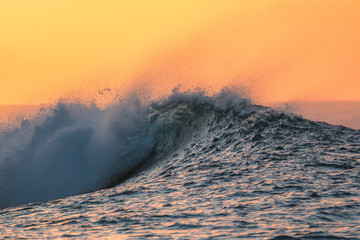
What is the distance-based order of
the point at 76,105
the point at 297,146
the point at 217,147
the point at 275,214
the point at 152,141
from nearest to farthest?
1. the point at 275,214
2. the point at 297,146
3. the point at 217,147
4. the point at 152,141
5. the point at 76,105

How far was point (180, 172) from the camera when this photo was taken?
10141mm

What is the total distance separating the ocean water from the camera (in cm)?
606

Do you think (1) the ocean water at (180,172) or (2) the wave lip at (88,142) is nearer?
(1) the ocean water at (180,172)

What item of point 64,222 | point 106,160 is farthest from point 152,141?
point 64,222

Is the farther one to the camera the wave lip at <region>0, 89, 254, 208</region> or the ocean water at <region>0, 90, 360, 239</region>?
the wave lip at <region>0, 89, 254, 208</region>

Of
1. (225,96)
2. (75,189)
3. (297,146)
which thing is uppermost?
(225,96)

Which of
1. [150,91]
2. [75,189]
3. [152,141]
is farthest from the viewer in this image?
[150,91]

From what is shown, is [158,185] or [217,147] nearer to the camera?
[158,185]

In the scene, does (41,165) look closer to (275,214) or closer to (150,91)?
(150,91)

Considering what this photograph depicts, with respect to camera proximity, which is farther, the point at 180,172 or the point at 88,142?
the point at 88,142

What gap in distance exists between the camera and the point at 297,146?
1107 centimetres

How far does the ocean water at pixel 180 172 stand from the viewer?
6059mm

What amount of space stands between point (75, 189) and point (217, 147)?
17.3 ft

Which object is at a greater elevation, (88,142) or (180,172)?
(88,142)
